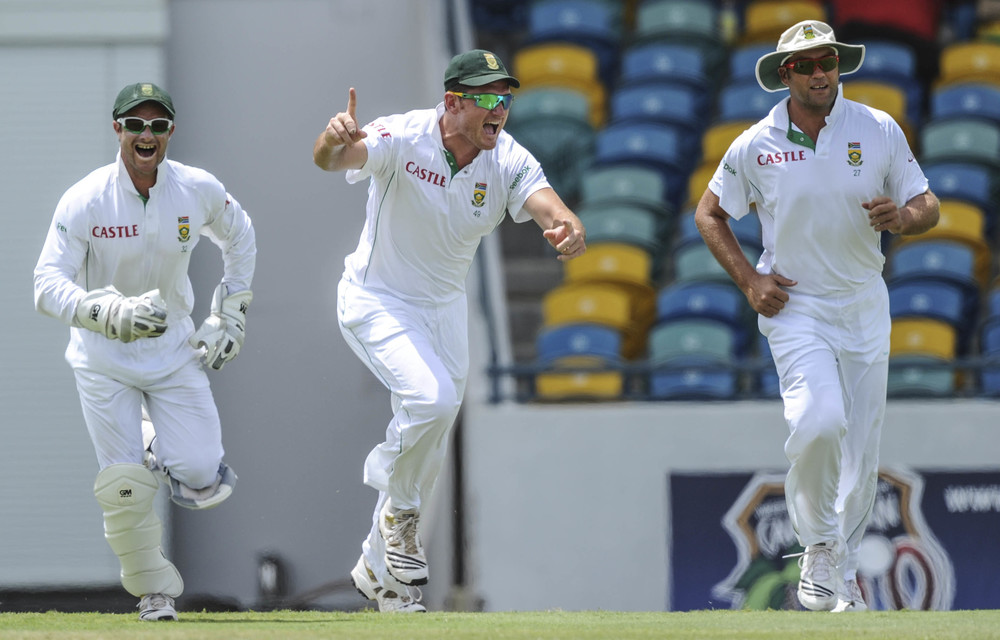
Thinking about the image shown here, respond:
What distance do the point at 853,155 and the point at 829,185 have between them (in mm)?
151

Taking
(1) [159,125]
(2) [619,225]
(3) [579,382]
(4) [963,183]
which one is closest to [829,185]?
(1) [159,125]

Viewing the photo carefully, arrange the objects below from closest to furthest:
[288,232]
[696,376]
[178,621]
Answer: [178,621], [696,376], [288,232]

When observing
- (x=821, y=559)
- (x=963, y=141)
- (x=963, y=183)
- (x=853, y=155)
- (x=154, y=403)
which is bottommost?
(x=821, y=559)

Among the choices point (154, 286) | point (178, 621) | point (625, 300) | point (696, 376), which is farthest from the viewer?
point (625, 300)

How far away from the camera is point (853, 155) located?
235 inches

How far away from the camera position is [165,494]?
33.8ft

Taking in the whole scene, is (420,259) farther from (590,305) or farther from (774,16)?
(774,16)

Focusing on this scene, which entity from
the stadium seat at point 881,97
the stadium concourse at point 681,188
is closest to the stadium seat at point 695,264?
the stadium concourse at point 681,188

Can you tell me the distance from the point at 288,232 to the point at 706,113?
3.42 m

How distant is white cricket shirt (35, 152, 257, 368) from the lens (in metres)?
5.73

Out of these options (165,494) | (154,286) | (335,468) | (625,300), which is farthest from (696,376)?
(154,286)

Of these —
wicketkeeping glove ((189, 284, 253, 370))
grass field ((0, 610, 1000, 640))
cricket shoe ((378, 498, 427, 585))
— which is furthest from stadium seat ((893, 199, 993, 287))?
wicketkeeping glove ((189, 284, 253, 370))

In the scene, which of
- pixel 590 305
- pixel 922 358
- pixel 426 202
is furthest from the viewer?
pixel 590 305

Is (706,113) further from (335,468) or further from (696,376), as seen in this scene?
(335,468)
